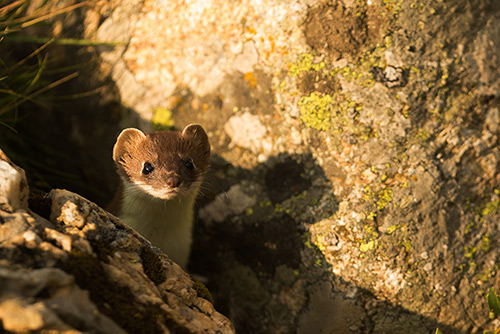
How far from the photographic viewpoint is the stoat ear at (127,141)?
3322mm

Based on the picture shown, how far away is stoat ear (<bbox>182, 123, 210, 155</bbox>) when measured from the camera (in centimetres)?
338

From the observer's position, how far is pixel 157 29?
362 centimetres

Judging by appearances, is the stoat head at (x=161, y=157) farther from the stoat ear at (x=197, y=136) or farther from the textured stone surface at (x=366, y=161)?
the textured stone surface at (x=366, y=161)

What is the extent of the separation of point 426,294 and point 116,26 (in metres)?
3.18

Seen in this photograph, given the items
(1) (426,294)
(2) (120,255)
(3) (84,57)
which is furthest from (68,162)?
(1) (426,294)

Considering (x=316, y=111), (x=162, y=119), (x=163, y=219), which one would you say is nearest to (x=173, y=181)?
(x=163, y=219)

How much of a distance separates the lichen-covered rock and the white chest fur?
1118mm

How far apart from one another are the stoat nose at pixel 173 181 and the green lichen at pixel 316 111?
3.20 ft

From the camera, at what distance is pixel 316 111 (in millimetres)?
3076

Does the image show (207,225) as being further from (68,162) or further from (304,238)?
(68,162)

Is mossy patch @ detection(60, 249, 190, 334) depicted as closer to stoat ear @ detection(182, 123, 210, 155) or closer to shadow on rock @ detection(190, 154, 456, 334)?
shadow on rock @ detection(190, 154, 456, 334)

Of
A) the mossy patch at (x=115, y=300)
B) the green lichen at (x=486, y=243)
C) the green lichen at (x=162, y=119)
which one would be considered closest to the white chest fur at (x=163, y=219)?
the green lichen at (x=162, y=119)

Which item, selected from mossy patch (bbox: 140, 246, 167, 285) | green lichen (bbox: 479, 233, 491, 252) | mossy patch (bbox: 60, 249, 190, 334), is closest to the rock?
mossy patch (bbox: 60, 249, 190, 334)

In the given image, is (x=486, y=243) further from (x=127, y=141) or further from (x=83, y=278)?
(x=127, y=141)
